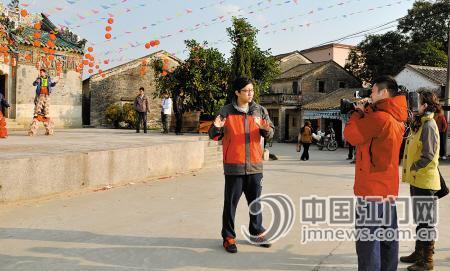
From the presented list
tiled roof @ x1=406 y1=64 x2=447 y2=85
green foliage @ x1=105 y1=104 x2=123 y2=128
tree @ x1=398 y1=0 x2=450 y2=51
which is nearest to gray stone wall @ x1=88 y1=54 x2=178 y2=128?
green foliage @ x1=105 y1=104 x2=123 y2=128

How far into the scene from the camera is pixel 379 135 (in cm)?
294

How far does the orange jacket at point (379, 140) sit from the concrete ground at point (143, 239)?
99 centimetres

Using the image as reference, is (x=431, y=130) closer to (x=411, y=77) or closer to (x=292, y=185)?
(x=292, y=185)

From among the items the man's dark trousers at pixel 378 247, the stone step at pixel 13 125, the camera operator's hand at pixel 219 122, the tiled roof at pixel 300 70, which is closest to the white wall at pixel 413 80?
the tiled roof at pixel 300 70

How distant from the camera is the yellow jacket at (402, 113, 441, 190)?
11.9ft

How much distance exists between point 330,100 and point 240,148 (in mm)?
30241

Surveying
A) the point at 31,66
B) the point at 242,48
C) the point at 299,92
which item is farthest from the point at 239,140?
the point at 299,92

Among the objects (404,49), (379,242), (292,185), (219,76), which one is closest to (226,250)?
(379,242)

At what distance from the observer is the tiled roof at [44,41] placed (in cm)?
1720

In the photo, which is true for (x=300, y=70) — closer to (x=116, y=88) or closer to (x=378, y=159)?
(x=116, y=88)

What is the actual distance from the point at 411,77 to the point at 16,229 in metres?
27.5

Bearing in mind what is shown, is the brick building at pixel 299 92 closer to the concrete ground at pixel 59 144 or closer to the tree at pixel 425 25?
the tree at pixel 425 25

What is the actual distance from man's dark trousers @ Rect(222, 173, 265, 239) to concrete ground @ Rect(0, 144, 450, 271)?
201 mm

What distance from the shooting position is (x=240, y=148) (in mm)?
4121
